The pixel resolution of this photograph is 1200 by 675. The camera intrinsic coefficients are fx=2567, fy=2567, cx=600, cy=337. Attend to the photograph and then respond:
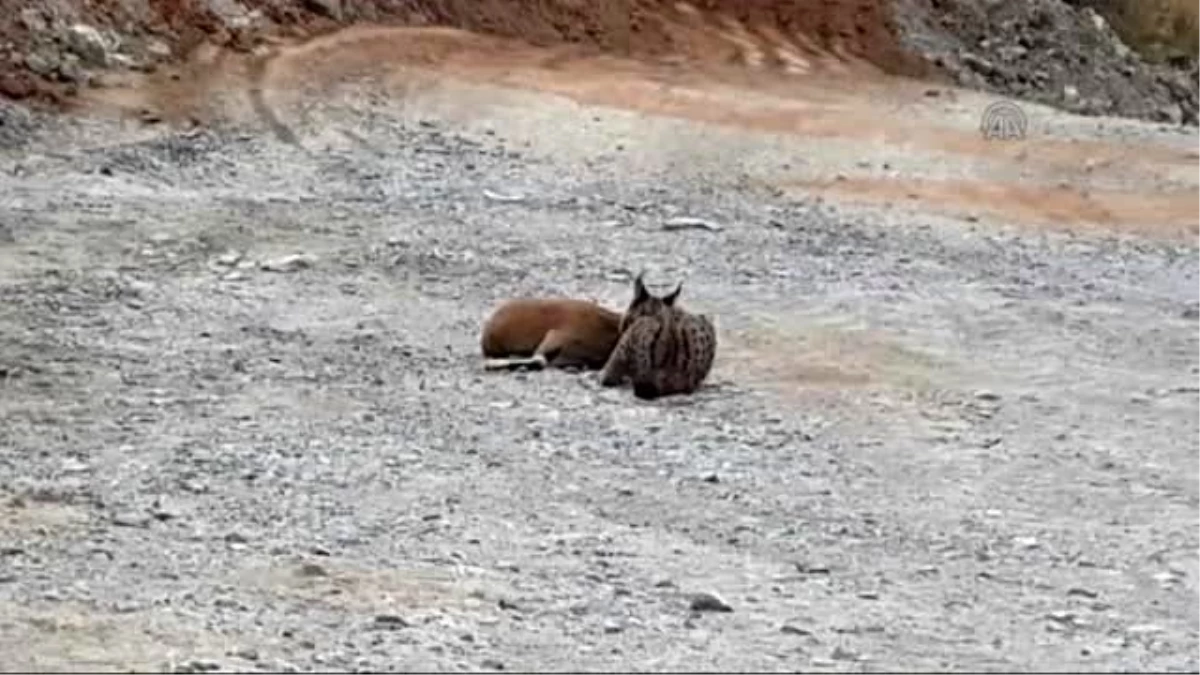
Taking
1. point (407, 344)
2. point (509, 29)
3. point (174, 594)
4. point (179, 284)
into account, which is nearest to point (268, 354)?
point (407, 344)

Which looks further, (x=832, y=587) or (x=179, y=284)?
(x=179, y=284)

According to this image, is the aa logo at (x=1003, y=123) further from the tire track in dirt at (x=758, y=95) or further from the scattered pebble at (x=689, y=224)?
the scattered pebble at (x=689, y=224)

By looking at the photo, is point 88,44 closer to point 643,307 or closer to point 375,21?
point 375,21

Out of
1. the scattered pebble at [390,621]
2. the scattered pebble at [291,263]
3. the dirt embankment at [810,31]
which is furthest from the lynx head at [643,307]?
the dirt embankment at [810,31]

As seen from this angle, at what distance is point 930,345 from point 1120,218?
6031mm

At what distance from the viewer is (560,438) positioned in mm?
10680

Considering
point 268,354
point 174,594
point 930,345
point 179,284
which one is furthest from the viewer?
point 179,284

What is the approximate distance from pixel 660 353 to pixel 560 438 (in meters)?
1.04

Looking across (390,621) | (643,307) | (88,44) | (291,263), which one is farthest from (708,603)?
(88,44)

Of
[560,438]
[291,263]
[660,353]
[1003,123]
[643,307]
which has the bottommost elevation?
[291,263]

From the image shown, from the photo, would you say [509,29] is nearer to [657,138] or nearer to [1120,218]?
[657,138]

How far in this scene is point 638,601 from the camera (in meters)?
7.84

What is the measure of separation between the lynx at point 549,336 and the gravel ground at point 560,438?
221mm

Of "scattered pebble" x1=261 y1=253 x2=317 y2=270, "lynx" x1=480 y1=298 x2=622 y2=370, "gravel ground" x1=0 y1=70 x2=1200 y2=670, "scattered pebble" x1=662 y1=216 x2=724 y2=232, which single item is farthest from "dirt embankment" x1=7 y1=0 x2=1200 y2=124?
"lynx" x1=480 y1=298 x2=622 y2=370
